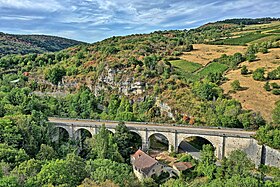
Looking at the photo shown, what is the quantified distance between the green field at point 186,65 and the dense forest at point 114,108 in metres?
0.53

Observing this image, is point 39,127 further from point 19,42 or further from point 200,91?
point 19,42

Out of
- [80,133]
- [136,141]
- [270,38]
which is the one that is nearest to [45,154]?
Answer: [80,133]

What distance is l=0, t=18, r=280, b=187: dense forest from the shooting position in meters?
25.2

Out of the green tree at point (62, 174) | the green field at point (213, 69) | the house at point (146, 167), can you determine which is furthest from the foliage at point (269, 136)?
the green field at point (213, 69)

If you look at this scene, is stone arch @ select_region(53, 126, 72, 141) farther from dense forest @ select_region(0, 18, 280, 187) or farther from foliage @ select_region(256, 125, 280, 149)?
foliage @ select_region(256, 125, 280, 149)

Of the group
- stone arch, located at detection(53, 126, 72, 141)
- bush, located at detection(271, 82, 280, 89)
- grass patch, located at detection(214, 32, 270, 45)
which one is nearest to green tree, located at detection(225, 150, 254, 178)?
bush, located at detection(271, 82, 280, 89)

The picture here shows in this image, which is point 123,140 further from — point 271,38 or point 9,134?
point 271,38

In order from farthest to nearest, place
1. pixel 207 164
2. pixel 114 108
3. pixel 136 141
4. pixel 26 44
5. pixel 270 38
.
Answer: pixel 26 44, pixel 270 38, pixel 114 108, pixel 136 141, pixel 207 164

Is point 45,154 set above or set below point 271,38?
below

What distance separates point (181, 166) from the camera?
34750 mm

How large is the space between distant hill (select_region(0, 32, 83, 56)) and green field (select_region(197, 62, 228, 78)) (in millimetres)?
91979

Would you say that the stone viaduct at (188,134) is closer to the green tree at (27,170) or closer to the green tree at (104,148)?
the green tree at (104,148)

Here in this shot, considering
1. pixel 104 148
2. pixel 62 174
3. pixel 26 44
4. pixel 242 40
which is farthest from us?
pixel 26 44

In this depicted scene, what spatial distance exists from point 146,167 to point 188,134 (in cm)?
940
